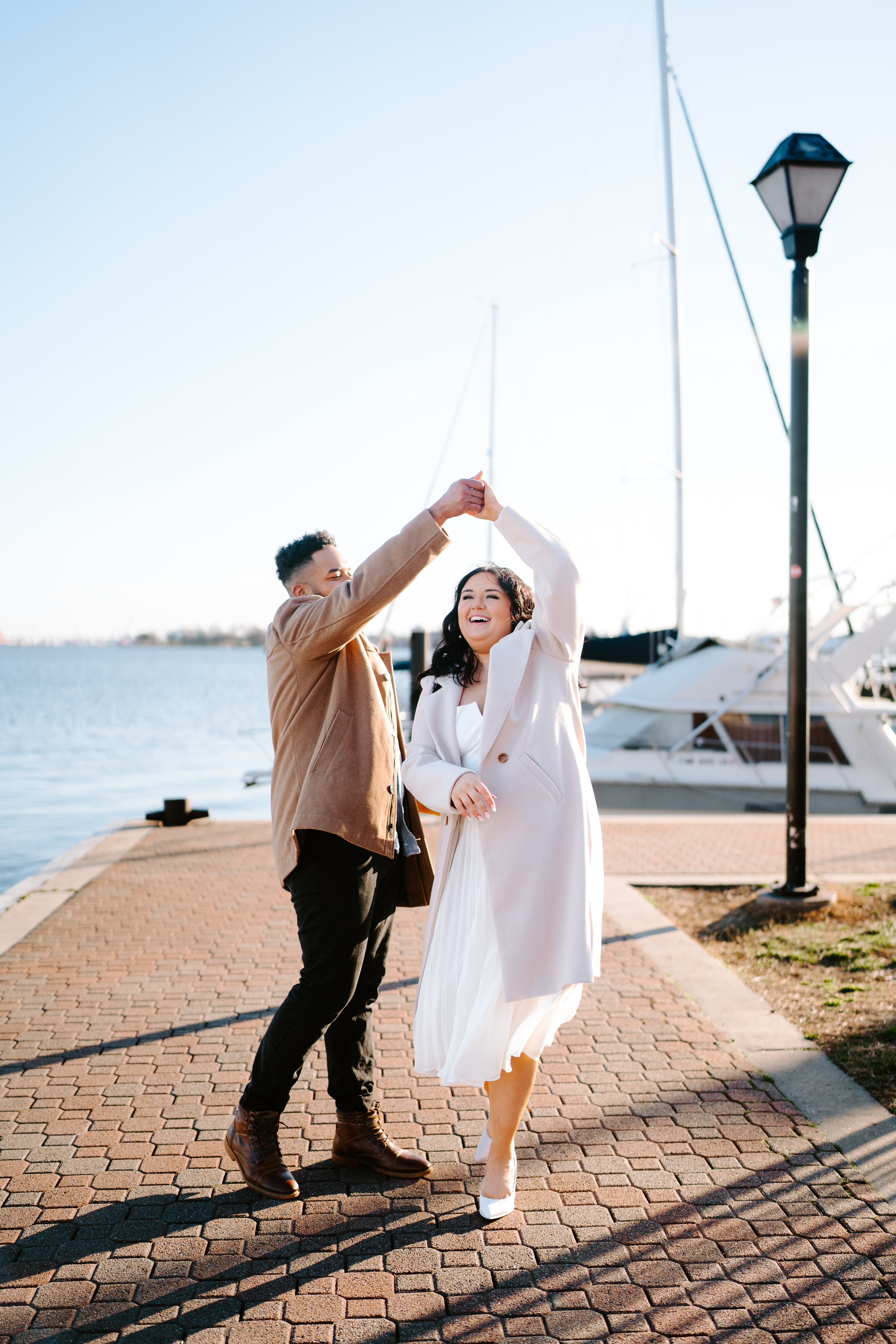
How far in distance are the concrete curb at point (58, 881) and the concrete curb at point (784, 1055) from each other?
3.76 metres

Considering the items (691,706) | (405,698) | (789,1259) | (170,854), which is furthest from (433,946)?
(405,698)

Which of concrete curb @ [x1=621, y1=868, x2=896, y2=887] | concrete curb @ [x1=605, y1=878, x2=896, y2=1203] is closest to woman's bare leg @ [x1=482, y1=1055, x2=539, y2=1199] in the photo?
concrete curb @ [x1=605, y1=878, x2=896, y2=1203]

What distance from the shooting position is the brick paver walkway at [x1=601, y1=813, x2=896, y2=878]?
869 cm

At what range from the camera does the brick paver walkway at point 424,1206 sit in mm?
2584

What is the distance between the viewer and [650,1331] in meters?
2.51

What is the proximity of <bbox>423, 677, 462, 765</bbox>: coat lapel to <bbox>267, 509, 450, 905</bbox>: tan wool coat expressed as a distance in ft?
0.55

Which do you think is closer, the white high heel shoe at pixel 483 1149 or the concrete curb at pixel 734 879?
the white high heel shoe at pixel 483 1149

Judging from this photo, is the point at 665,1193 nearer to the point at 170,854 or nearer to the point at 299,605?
the point at 299,605

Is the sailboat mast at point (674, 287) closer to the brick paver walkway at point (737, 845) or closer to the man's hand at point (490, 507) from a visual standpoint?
the brick paver walkway at point (737, 845)

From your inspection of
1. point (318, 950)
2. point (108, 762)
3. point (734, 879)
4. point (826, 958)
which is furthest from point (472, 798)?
point (108, 762)

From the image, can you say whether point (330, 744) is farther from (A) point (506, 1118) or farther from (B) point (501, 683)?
(A) point (506, 1118)

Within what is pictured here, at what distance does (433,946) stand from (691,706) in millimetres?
14294

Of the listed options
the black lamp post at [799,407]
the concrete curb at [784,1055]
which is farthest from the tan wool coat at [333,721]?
the black lamp post at [799,407]

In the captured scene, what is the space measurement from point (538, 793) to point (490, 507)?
838 millimetres
